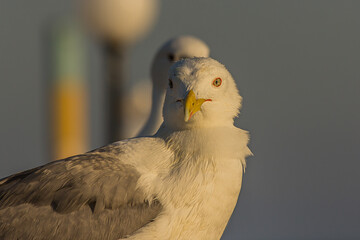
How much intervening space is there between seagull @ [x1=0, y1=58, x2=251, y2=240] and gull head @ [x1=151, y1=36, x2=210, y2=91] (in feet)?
14.5

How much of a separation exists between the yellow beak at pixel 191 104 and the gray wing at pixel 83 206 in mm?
828

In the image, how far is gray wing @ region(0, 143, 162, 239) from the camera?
8.30m

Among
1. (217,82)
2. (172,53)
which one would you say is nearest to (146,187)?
(217,82)

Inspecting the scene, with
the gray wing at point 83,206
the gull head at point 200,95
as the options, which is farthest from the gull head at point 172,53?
the gray wing at point 83,206

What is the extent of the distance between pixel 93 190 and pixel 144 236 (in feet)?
2.38

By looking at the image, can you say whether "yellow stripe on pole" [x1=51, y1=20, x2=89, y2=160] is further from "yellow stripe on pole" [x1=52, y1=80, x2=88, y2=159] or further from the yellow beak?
the yellow beak

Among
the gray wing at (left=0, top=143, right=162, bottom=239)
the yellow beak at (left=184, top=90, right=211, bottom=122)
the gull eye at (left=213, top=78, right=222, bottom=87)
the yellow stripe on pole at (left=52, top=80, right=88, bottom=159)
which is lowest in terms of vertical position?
the yellow stripe on pole at (left=52, top=80, right=88, bottom=159)

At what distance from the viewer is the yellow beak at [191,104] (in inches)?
328

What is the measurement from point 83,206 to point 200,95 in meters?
1.72

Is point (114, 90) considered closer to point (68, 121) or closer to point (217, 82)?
point (68, 121)

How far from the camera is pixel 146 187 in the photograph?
8.32 m

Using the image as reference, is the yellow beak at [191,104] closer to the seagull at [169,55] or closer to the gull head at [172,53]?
the seagull at [169,55]

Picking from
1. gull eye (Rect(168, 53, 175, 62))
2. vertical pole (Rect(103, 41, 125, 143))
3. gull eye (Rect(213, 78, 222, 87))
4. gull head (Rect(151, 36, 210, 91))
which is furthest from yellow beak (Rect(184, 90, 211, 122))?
vertical pole (Rect(103, 41, 125, 143))

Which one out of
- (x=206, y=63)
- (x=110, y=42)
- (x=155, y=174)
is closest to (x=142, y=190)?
(x=155, y=174)
